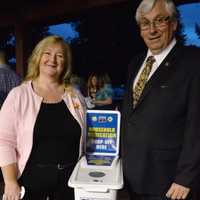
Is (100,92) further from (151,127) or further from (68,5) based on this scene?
(151,127)

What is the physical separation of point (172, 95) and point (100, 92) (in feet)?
8.98

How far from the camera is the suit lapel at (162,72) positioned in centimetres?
Answer: 203

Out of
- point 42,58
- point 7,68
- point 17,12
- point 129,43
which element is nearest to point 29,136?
point 42,58

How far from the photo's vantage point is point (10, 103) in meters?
2.21

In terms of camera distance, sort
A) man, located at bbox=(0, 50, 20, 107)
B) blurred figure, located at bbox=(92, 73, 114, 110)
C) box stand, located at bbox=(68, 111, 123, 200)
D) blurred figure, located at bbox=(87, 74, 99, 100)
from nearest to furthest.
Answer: box stand, located at bbox=(68, 111, 123, 200), man, located at bbox=(0, 50, 20, 107), blurred figure, located at bbox=(92, 73, 114, 110), blurred figure, located at bbox=(87, 74, 99, 100)

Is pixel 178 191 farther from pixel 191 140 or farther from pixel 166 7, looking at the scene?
pixel 166 7

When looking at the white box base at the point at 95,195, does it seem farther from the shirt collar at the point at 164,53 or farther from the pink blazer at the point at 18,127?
the shirt collar at the point at 164,53

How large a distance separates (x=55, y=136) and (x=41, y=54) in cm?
47

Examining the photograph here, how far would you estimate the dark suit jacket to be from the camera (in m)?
1.97

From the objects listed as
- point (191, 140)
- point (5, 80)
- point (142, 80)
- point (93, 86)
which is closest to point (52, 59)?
point (142, 80)

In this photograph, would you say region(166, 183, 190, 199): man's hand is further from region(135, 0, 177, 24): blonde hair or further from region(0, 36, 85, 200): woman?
region(135, 0, 177, 24): blonde hair

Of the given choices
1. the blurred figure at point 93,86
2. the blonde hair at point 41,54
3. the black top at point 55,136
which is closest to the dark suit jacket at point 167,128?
the black top at point 55,136

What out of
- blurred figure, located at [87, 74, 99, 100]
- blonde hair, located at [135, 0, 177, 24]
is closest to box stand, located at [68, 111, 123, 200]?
blonde hair, located at [135, 0, 177, 24]

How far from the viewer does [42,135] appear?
221 centimetres
